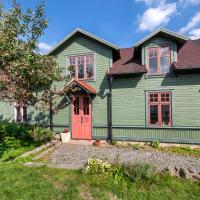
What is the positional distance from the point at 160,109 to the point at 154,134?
1.47 metres

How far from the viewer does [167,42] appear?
11.4m

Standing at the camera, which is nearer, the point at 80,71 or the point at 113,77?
the point at 113,77

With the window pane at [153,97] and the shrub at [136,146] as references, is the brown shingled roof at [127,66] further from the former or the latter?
the shrub at [136,146]

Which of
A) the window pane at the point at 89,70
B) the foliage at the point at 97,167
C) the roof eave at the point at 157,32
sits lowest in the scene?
the foliage at the point at 97,167

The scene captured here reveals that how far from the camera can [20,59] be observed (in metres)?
7.43

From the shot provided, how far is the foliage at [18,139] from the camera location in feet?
32.0

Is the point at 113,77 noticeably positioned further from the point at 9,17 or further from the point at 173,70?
the point at 9,17

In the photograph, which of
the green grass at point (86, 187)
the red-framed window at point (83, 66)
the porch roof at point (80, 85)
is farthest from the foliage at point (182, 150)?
the red-framed window at point (83, 66)

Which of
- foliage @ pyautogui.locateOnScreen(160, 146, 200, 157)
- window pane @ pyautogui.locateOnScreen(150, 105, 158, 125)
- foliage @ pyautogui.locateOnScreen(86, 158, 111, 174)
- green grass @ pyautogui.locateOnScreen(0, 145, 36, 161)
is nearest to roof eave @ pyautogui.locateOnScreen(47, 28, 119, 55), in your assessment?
window pane @ pyautogui.locateOnScreen(150, 105, 158, 125)

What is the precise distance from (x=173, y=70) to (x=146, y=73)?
4.87 feet

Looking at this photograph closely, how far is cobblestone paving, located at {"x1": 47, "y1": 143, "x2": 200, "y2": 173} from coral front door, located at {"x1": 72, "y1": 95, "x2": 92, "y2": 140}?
1456mm

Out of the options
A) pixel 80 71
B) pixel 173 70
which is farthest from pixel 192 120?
pixel 80 71

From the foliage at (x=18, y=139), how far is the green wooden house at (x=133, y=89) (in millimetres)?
1642

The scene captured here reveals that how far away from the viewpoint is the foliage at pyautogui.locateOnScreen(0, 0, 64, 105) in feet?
23.6
